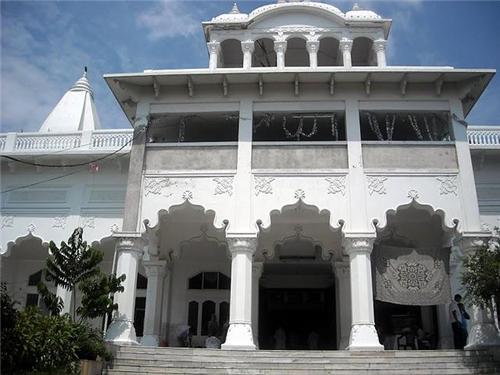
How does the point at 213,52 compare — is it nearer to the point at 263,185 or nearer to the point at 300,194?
the point at 263,185

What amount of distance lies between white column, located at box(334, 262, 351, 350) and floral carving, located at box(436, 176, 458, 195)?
4364 mm

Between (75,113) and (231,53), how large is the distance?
33.3 feet

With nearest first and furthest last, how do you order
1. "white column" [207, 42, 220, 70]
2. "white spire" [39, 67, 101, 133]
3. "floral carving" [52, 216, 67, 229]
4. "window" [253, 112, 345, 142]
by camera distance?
"window" [253, 112, 345, 142] < "white column" [207, 42, 220, 70] < "floral carving" [52, 216, 67, 229] < "white spire" [39, 67, 101, 133]

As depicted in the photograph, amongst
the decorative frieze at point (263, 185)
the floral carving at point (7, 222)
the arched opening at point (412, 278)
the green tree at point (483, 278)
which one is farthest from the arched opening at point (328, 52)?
the floral carving at point (7, 222)

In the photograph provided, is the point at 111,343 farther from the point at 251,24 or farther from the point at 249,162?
the point at 251,24

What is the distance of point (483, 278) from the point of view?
11.7 m

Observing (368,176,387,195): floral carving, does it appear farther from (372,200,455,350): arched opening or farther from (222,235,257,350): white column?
(222,235,257,350): white column

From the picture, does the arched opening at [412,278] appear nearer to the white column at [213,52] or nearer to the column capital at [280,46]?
the column capital at [280,46]

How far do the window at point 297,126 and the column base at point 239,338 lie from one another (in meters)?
5.84

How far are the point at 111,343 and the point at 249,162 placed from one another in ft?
20.2

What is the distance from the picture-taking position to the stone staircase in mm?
11492

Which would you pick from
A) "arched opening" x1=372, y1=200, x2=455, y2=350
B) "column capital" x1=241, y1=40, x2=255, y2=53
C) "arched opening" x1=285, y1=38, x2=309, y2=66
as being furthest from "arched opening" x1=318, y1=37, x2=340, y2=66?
"arched opening" x1=372, y1=200, x2=455, y2=350

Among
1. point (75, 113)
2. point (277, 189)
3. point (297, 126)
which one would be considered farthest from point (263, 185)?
point (75, 113)

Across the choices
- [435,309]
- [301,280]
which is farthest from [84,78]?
[435,309]
